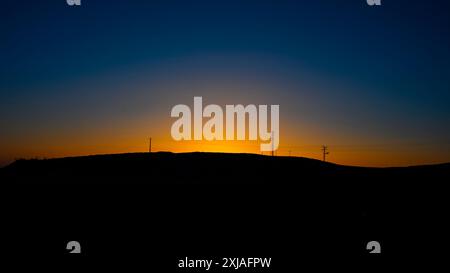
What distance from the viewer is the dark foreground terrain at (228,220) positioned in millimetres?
13422

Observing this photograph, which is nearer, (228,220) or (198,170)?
(228,220)

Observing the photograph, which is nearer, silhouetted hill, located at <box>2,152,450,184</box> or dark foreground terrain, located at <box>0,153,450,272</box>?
dark foreground terrain, located at <box>0,153,450,272</box>

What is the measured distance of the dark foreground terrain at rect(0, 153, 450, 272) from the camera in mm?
13422

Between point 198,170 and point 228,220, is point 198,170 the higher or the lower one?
the higher one

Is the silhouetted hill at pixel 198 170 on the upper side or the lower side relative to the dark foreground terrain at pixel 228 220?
upper

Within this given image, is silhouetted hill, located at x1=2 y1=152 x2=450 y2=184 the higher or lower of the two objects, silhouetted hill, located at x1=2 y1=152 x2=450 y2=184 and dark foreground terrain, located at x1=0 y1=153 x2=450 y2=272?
the higher

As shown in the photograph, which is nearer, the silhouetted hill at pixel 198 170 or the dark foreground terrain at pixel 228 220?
the dark foreground terrain at pixel 228 220

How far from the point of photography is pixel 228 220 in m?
16.9

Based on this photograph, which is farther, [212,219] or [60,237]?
[212,219]

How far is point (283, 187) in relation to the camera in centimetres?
2158
